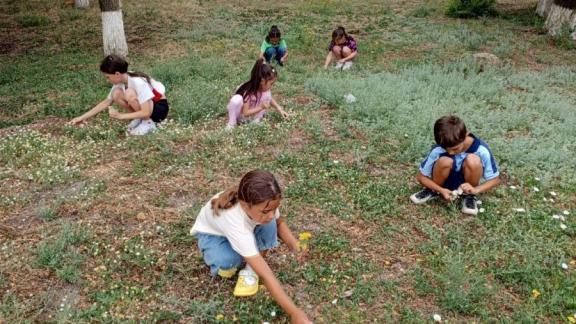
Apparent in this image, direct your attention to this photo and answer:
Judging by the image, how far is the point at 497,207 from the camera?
443 centimetres

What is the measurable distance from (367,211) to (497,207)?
4.07 ft

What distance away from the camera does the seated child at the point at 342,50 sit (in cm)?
880

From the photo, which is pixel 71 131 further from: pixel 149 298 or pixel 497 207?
pixel 497 207

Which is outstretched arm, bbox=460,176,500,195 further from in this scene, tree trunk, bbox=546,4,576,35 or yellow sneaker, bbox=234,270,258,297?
tree trunk, bbox=546,4,576,35

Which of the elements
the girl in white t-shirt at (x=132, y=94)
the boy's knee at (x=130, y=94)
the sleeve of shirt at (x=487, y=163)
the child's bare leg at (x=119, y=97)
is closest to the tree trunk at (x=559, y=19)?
the sleeve of shirt at (x=487, y=163)

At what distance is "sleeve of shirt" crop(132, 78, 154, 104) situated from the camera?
5566 millimetres

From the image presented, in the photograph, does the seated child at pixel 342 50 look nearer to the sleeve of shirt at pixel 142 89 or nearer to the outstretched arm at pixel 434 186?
the sleeve of shirt at pixel 142 89

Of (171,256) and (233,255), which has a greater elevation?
(233,255)

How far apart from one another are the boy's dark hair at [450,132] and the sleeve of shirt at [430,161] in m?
0.28

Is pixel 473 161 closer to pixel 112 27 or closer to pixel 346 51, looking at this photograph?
pixel 346 51

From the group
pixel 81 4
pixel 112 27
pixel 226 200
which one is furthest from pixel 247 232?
pixel 81 4

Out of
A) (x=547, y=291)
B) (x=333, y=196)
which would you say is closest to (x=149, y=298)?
(x=333, y=196)

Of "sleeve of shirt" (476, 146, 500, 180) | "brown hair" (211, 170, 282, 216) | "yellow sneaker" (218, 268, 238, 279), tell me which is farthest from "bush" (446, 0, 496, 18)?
"brown hair" (211, 170, 282, 216)

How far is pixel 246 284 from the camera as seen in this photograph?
3.36m
